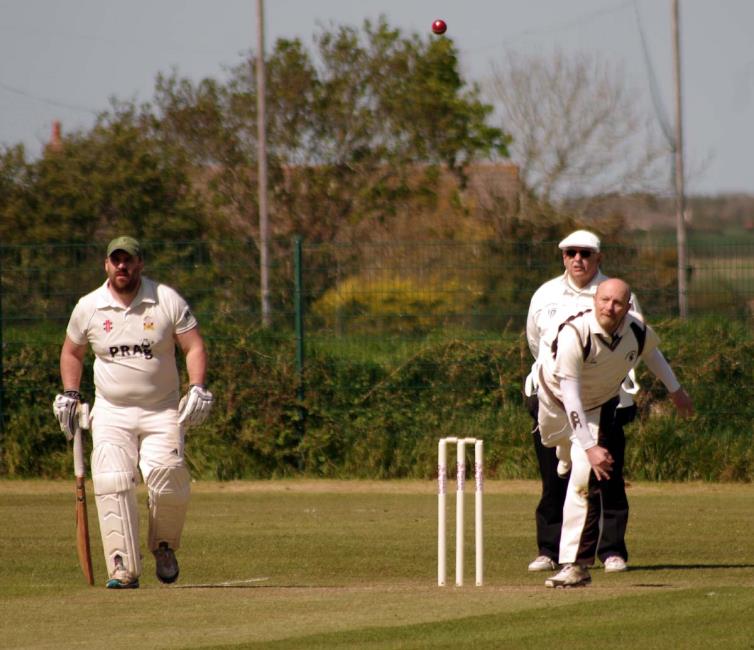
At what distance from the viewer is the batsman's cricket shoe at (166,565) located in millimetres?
10133

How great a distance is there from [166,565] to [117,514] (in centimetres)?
44

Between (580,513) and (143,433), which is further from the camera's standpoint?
(143,433)

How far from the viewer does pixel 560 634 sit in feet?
25.5

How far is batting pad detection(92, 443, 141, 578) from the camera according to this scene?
9.97m

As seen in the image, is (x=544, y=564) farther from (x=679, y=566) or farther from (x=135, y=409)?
(x=135, y=409)

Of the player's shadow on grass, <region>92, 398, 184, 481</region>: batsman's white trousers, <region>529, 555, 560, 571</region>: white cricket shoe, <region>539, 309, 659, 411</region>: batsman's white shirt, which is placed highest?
<region>539, 309, 659, 411</region>: batsman's white shirt

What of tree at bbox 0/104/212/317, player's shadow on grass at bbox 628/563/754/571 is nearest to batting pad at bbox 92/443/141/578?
player's shadow on grass at bbox 628/563/754/571

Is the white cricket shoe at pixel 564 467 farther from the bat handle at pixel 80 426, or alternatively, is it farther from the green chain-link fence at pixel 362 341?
the green chain-link fence at pixel 362 341

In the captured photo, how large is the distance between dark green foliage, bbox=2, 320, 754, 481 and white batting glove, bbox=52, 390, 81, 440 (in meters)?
7.51

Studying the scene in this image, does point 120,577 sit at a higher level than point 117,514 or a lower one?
lower

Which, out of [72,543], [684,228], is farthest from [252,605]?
[684,228]

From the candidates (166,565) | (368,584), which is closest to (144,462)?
(166,565)

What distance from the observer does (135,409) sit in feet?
33.2

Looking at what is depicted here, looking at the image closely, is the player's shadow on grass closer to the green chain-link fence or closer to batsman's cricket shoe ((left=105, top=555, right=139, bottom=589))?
batsman's cricket shoe ((left=105, top=555, right=139, bottom=589))
